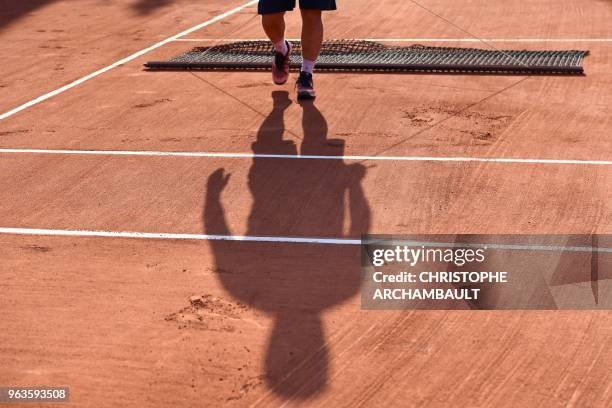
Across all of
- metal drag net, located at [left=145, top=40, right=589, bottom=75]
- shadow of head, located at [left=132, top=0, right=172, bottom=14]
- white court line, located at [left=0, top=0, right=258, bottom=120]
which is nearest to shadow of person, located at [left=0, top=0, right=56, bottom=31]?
shadow of head, located at [left=132, top=0, right=172, bottom=14]

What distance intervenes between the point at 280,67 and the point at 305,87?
16.8 inches

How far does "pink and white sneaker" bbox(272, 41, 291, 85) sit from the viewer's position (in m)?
8.02

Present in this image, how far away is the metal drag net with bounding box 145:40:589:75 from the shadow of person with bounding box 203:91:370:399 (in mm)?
2257

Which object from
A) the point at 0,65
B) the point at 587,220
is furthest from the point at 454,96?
the point at 0,65

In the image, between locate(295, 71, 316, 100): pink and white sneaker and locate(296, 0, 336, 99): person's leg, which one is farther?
locate(295, 71, 316, 100): pink and white sneaker

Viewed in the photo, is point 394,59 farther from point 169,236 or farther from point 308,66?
point 169,236

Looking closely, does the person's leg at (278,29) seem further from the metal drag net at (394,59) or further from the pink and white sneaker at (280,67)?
the metal drag net at (394,59)

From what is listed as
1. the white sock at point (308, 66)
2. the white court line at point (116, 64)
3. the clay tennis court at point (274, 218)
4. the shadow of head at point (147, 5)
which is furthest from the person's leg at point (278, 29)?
the shadow of head at point (147, 5)

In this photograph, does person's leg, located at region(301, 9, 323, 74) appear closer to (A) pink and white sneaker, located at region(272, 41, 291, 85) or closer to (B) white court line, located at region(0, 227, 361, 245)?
(A) pink and white sneaker, located at region(272, 41, 291, 85)

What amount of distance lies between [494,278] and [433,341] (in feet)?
2.28

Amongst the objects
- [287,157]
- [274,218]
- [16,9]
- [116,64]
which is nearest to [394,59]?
[116,64]

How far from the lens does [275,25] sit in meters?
7.86

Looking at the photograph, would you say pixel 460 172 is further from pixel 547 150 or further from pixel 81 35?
pixel 81 35

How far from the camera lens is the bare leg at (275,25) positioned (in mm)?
7832
